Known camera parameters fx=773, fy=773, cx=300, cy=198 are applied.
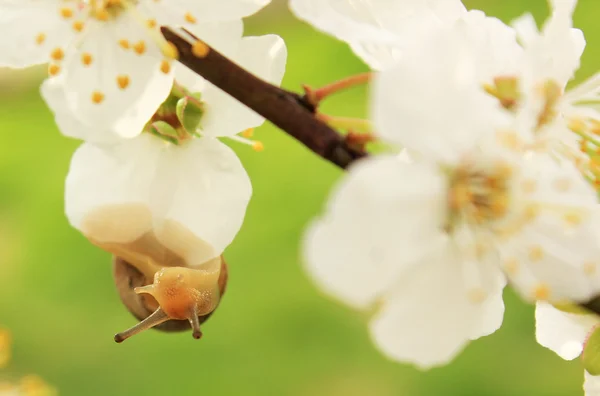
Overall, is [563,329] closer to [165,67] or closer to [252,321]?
[165,67]

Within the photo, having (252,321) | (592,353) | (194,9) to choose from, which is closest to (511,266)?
(592,353)

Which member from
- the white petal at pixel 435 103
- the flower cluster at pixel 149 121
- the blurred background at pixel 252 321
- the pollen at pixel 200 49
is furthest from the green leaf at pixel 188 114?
the blurred background at pixel 252 321

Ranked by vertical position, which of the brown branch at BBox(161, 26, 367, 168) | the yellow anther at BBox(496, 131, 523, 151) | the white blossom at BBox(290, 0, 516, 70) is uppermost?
the yellow anther at BBox(496, 131, 523, 151)

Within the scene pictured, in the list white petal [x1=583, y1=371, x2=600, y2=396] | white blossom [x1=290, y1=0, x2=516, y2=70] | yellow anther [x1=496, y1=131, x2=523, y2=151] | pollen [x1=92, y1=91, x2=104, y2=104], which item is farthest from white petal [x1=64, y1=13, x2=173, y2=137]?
white petal [x1=583, y1=371, x2=600, y2=396]

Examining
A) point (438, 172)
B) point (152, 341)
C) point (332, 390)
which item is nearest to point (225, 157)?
point (438, 172)

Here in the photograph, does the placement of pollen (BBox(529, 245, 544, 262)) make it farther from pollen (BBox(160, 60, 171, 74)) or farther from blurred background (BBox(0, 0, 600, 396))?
blurred background (BBox(0, 0, 600, 396))

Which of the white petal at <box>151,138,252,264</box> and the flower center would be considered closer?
the flower center

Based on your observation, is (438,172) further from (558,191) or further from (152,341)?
(152,341)
